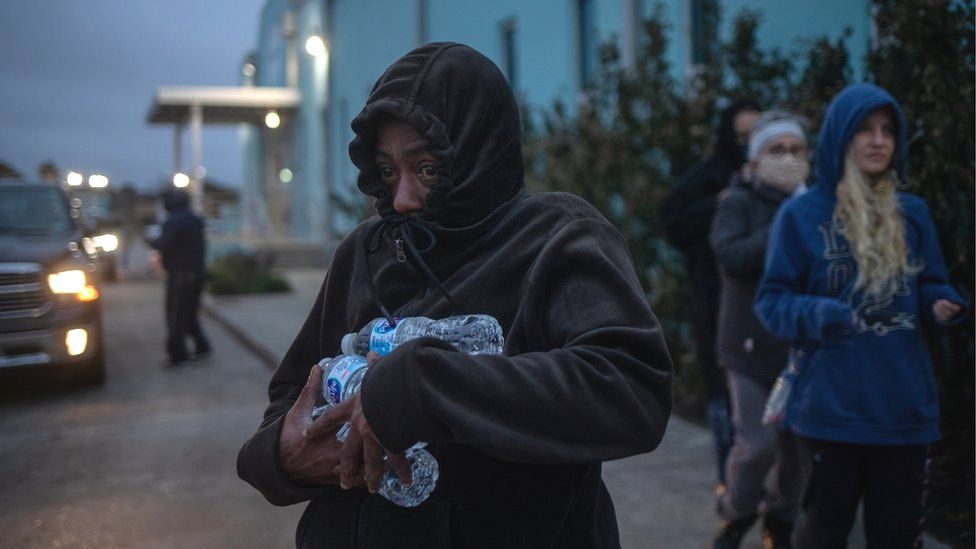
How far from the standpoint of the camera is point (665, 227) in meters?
4.47

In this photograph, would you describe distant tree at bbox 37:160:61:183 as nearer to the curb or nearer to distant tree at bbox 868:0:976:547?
the curb

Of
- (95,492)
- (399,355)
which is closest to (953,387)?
(399,355)

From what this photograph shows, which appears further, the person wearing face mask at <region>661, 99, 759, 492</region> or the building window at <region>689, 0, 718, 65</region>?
the building window at <region>689, 0, 718, 65</region>

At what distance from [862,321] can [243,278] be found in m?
15.4

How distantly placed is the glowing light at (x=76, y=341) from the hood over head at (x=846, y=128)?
23.3 feet

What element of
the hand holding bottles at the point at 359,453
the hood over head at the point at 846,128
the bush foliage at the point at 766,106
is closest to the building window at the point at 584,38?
the bush foliage at the point at 766,106

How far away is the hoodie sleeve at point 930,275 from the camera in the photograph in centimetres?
285

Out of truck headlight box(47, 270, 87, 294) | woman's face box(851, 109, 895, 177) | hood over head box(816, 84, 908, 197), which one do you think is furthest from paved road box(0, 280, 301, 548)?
woman's face box(851, 109, 895, 177)

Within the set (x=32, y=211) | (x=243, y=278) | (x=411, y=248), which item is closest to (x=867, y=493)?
(x=411, y=248)

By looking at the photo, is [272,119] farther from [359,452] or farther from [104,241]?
[359,452]

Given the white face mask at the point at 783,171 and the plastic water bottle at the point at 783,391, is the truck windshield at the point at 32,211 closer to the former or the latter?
the white face mask at the point at 783,171

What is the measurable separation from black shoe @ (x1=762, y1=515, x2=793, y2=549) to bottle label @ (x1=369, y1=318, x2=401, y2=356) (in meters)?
2.62

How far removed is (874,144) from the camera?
2967mm

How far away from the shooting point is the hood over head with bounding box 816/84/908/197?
9.61 feet
